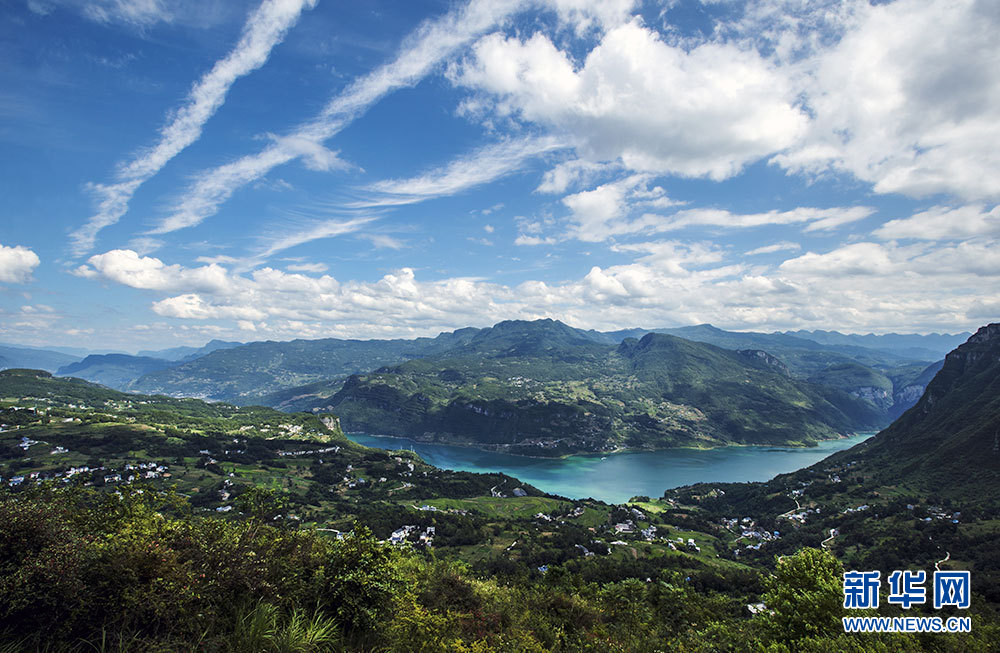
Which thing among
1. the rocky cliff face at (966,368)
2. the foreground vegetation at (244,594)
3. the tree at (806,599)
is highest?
the rocky cliff face at (966,368)

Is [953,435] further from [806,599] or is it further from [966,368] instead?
[806,599]

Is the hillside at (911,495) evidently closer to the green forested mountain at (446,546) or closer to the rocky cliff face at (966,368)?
the rocky cliff face at (966,368)

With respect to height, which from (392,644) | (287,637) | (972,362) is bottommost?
(392,644)

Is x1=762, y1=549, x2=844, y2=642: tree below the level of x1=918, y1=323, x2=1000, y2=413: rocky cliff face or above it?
below

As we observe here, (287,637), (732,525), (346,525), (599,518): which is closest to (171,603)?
(287,637)

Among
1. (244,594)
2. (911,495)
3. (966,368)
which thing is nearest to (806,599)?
(244,594)

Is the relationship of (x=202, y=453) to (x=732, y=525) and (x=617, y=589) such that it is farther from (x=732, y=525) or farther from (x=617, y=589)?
(x=732, y=525)

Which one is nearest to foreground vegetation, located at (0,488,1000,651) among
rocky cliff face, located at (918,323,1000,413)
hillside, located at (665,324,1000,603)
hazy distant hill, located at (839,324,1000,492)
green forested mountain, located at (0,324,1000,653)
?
green forested mountain, located at (0,324,1000,653)

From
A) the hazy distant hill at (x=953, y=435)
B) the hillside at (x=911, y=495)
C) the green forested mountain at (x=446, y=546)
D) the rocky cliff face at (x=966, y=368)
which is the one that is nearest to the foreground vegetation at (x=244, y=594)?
the green forested mountain at (x=446, y=546)

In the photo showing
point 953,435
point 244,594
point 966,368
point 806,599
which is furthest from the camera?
point 966,368

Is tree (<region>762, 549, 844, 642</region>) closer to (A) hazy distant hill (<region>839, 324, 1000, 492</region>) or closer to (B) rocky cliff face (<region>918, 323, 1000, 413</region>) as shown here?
(A) hazy distant hill (<region>839, 324, 1000, 492</region>)

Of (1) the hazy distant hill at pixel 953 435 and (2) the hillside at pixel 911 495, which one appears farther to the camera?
(1) the hazy distant hill at pixel 953 435
